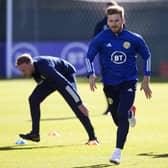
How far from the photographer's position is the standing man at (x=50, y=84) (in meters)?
12.6

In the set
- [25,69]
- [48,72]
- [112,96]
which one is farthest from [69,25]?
[112,96]

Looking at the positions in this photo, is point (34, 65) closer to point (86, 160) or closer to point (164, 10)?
point (86, 160)

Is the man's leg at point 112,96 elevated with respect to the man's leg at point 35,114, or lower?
elevated

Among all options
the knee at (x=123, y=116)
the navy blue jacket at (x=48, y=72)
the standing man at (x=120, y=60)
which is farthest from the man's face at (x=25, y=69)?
the knee at (x=123, y=116)

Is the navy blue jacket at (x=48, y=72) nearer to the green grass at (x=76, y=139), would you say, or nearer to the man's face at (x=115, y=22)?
the green grass at (x=76, y=139)

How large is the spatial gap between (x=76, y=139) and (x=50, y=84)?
1109mm

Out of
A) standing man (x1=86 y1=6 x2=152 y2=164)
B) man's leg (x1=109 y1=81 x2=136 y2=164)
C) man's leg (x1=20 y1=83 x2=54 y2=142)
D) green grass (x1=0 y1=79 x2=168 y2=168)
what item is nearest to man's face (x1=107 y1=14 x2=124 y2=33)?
standing man (x1=86 y1=6 x2=152 y2=164)

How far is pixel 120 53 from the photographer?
1110cm

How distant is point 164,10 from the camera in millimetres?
35812

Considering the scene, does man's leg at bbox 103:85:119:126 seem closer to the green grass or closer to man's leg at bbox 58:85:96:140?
the green grass

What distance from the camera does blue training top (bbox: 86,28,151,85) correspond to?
36.3 ft

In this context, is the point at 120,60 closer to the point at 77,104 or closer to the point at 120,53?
the point at 120,53

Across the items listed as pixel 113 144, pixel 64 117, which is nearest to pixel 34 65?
pixel 113 144

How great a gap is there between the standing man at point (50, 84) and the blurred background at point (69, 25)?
818 inches
